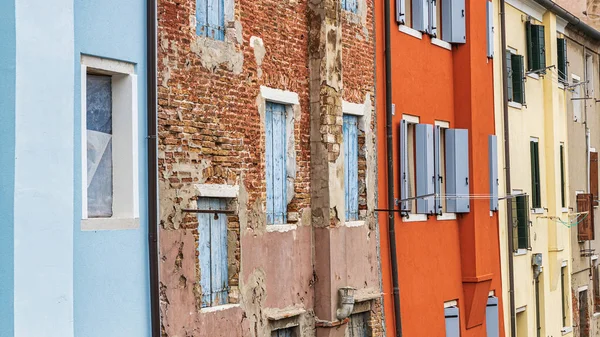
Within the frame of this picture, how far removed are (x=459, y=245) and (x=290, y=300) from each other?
5.64m

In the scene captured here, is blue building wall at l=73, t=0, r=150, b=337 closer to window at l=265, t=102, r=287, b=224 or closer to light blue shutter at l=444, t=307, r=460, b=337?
window at l=265, t=102, r=287, b=224

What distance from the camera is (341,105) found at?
13.4 metres

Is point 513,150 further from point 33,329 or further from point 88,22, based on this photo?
point 33,329

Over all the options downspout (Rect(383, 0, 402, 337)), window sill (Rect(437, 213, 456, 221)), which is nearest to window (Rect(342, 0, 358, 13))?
downspout (Rect(383, 0, 402, 337))

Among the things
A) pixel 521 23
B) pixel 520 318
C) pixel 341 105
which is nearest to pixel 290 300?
pixel 341 105

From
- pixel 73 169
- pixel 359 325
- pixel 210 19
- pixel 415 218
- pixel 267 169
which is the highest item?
pixel 210 19

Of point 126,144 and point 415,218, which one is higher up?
point 126,144

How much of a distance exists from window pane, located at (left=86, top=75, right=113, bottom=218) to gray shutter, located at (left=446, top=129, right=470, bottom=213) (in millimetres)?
8523

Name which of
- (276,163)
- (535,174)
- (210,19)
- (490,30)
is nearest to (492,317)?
(535,174)

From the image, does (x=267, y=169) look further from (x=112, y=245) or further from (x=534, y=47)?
(x=534, y=47)

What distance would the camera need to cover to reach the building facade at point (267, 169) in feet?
35.0

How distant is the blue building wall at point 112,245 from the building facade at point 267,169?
368 millimetres

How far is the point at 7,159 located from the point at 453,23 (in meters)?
10.9

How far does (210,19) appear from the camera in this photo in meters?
11.4
